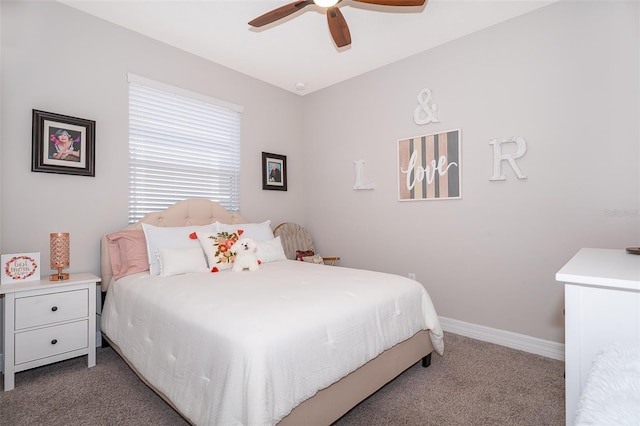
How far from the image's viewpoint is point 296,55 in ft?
11.0

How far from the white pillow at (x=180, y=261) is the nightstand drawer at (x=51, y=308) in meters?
0.52

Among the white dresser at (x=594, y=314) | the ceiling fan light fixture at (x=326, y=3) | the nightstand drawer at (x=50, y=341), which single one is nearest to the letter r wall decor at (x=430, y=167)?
the ceiling fan light fixture at (x=326, y=3)

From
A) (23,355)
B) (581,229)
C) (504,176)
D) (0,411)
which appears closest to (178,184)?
(23,355)

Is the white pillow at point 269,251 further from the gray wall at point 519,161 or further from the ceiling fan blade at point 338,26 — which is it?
the ceiling fan blade at point 338,26

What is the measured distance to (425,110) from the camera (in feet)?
10.6

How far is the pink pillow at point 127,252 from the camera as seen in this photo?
2.58 m

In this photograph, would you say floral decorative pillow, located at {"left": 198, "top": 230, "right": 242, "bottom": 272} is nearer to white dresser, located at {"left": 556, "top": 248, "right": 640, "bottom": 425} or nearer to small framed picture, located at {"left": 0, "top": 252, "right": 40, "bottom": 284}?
small framed picture, located at {"left": 0, "top": 252, "right": 40, "bottom": 284}

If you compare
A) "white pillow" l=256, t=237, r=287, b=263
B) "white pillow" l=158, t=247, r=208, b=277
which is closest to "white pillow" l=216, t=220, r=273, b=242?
"white pillow" l=256, t=237, r=287, b=263

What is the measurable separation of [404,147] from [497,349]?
80.0 inches

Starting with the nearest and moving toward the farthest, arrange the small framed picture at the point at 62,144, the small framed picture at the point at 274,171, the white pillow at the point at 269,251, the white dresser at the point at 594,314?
the white dresser at the point at 594,314, the small framed picture at the point at 62,144, the white pillow at the point at 269,251, the small framed picture at the point at 274,171

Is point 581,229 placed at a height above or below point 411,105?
below

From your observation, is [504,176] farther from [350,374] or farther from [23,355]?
[23,355]

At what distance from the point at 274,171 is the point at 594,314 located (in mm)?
3490

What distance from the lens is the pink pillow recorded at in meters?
2.58
